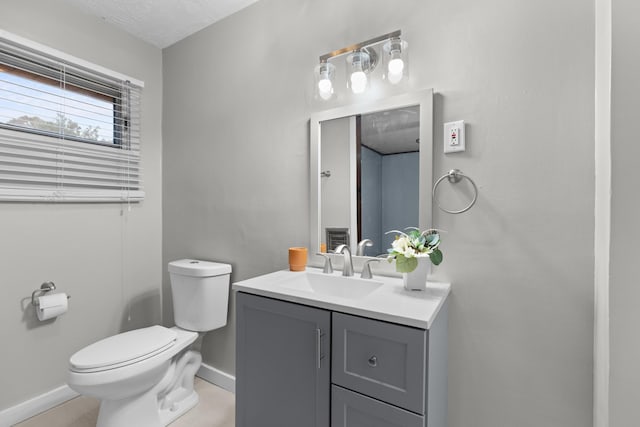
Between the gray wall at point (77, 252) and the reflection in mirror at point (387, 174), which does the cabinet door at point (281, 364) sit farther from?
the gray wall at point (77, 252)

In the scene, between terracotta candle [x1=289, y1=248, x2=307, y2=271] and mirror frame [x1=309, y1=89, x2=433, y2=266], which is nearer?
mirror frame [x1=309, y1=89, x2=433, y2=266]

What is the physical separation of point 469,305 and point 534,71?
0.92 meters

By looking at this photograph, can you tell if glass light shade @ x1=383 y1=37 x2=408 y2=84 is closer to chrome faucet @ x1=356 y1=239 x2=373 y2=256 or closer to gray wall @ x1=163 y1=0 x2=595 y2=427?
gray wall @ x1=163 y1=0 x2=595 y2=427

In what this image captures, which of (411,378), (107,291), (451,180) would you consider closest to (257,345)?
Result: (411,378)

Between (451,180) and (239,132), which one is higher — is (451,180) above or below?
below

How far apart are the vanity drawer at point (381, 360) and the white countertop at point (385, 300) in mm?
29

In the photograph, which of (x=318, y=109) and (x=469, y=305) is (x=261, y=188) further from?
(x=469, y=305)

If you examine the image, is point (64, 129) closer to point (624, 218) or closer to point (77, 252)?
point (77, 252)

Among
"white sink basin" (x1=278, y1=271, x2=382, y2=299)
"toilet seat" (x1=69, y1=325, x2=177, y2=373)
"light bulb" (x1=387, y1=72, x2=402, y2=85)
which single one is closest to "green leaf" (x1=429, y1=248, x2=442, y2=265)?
"white sink basin" (x1=278, y1=271, x2=382, y2=299)

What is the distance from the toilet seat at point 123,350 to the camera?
1.35m

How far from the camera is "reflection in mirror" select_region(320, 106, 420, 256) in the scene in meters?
1.36

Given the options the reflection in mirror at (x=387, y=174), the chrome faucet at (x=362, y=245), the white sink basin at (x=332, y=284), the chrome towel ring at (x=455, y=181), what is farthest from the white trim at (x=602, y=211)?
the chrome faucet at (x=362, y=245)

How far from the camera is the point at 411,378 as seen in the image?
2.95ft

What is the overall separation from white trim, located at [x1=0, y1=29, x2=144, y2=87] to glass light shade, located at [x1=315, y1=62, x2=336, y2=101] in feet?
4.80
